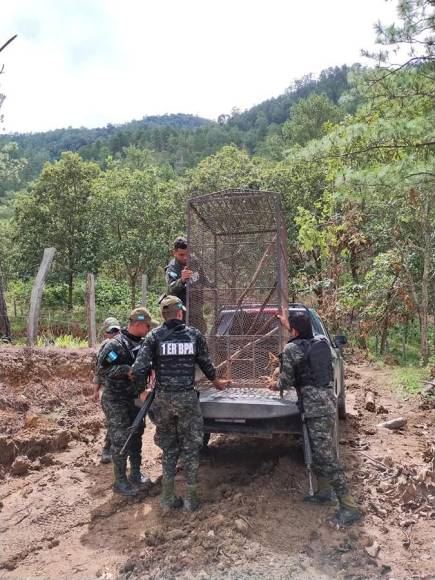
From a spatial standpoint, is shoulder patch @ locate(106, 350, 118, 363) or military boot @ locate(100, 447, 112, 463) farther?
military boot @ locate(100, 447, 112, 463)

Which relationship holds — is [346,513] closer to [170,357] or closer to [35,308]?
[170,357]

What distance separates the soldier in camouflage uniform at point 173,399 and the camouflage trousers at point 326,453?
0.98 metres

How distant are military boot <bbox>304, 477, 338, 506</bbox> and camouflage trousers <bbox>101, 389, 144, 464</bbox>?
1.78 m

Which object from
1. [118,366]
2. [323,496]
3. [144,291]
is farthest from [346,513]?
[144,291]

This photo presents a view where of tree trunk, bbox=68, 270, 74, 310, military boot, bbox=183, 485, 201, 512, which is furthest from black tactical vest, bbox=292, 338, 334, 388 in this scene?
tree trunk, bbox=68, 270, 74, 310

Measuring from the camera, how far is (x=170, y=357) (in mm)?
4504

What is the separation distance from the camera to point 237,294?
6840mm

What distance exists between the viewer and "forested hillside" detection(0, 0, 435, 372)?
23.9 feet

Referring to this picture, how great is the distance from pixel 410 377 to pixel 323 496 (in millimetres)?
6856

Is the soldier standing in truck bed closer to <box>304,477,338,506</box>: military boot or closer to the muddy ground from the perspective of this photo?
the muddy ground

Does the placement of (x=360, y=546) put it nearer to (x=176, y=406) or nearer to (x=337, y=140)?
(x=176, y=406)

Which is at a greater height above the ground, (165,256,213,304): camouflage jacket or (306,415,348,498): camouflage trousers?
(165,256,213,304): camouflage jacket

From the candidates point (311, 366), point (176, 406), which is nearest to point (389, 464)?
point (311, 366)

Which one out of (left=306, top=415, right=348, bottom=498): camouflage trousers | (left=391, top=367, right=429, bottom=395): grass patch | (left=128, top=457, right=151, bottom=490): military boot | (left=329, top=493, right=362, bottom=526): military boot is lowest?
(left=391, top=367, right=429, bottom=395): grass patch
